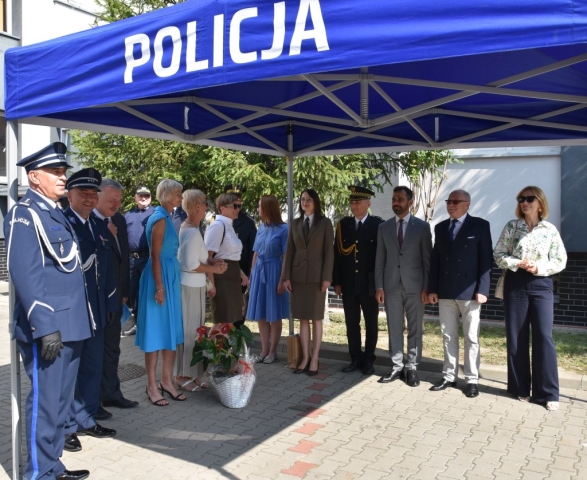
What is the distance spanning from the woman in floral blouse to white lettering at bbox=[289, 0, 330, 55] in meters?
3.15

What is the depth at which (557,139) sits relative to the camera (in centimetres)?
593

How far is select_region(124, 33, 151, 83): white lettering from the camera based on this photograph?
11.5ft

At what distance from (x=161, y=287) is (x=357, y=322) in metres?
2.36

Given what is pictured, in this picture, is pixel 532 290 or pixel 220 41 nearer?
pixel 220 41

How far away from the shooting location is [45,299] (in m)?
3.50

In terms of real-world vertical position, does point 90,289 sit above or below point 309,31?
below

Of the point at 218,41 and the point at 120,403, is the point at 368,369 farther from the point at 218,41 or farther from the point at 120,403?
the point at 218,41

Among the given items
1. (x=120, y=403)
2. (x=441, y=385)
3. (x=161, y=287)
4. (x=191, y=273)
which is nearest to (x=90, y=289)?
(x=161, y=287)

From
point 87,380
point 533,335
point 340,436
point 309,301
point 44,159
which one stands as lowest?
point 340,436

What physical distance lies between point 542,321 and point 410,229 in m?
1.51

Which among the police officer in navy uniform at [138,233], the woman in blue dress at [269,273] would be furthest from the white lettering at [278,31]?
the police officer in navy uniform at [138,233]

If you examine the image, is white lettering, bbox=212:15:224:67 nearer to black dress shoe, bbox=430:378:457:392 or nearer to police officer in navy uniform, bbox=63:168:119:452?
police officer in navy uniform, bbox=63:168:119:452

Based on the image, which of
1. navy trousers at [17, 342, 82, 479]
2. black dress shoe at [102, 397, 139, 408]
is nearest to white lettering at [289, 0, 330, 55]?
navy trousers at [17, 342, 82, 479]

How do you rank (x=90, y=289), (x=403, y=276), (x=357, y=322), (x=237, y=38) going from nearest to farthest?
1. (x=237, y=38)
2. (x=90, y=289)
3. (x=403, y=276)
4. (x=357, y=322)
